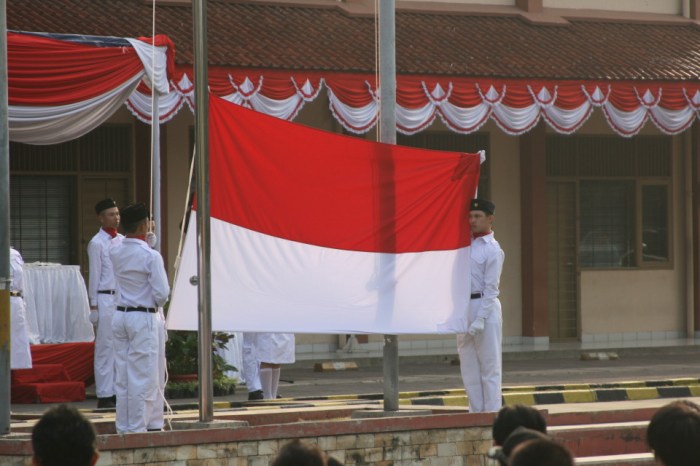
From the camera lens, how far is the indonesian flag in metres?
10.2

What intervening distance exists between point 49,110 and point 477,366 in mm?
4975

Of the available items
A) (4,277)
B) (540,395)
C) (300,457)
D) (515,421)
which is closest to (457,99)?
(540,395)

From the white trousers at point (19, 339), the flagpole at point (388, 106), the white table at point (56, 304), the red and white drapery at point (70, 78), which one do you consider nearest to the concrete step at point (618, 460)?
the flagpole at point (388, 106)

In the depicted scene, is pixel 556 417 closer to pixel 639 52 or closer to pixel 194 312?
pixel 194 312

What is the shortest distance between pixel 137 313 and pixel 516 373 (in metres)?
8.38

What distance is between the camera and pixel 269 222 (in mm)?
10414

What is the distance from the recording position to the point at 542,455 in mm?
4383

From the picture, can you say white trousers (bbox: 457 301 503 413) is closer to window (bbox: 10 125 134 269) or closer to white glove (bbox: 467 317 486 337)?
white glove (bbox: 467 317 486 337)

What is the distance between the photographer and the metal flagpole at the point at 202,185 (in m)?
9.84

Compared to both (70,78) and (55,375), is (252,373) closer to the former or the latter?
(55,375)

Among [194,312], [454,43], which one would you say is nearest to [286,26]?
[454,43]

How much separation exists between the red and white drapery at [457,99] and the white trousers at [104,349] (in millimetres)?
3091

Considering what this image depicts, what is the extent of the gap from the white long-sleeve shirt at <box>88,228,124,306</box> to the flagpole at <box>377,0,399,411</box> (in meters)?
3.72

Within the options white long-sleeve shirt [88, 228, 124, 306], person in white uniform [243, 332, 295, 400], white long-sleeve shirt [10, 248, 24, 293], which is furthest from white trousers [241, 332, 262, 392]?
white long-sleeve shirt [10, 248, 24, 293]
